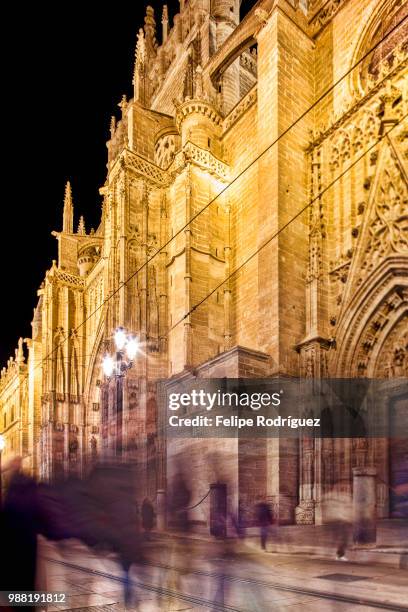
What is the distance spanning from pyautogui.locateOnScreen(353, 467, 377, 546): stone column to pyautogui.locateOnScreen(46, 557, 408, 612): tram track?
221 cm

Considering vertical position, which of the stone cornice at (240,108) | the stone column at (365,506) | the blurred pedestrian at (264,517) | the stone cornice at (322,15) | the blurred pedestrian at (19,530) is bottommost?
the blurred pedestrian at (264,517)

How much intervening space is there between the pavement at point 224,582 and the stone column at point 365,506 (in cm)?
47

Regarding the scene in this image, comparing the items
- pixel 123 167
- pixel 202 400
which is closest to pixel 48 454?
pixel 123 167

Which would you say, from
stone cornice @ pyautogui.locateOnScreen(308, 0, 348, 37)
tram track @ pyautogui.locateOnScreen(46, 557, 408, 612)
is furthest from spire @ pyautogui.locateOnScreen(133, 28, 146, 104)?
tram track @ pyautogui.locateOnScreen(46, 557, 408, 612)

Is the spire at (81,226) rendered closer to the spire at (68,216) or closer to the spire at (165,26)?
the spire at (68,216)

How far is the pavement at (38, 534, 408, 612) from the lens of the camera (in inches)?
237

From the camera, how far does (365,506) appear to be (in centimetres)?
882

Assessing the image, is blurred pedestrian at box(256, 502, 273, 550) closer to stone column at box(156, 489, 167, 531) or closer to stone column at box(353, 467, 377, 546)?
stone column at box(353, 467, 377, 546)

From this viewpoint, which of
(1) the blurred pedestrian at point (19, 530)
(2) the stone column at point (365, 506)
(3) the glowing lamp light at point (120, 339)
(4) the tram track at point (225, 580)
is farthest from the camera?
(3) the glowing lamp light at point (120, 339)

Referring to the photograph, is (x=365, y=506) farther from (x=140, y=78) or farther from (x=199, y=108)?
(x=140, y=78)

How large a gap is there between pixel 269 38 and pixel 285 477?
11.9m

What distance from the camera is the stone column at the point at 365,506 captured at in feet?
28.8

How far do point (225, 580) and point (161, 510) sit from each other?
27.0 ft

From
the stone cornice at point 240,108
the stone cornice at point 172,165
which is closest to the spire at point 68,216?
the stone cornice at point 172,165
